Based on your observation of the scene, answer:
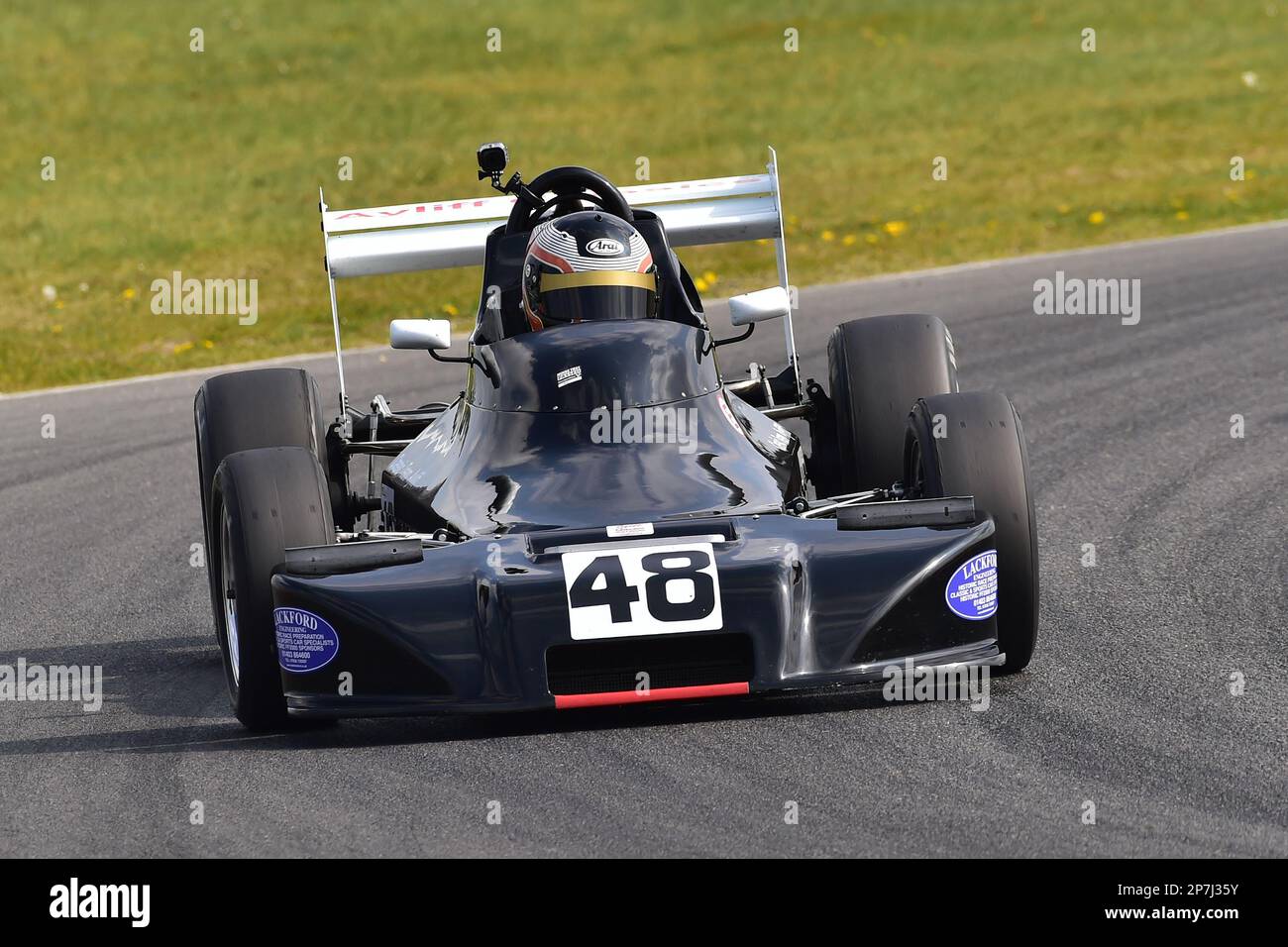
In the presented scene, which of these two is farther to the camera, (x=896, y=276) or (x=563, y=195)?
(x=896, y=276)

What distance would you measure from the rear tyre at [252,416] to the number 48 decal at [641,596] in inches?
92.4

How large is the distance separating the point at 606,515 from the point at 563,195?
8.43ft

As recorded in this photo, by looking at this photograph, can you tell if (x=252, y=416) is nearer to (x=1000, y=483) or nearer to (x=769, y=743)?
(x=769, y=743)

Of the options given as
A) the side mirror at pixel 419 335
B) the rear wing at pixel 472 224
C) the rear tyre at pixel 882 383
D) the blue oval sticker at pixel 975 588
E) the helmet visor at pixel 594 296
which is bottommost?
the blue oval sticker at pixel 975 588

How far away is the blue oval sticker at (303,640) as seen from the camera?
20.4ft

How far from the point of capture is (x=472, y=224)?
30.5ft

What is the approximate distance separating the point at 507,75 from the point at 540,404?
25.6m

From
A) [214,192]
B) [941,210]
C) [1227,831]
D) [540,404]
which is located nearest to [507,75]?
[214,192]

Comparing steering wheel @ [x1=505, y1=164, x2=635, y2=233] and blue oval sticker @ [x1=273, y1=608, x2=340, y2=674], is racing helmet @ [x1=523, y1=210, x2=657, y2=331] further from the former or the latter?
blue oval sticker @ [x1=273, y1=608, x2=340, y2=674]
